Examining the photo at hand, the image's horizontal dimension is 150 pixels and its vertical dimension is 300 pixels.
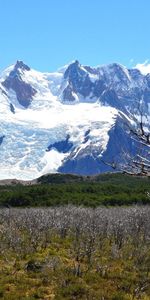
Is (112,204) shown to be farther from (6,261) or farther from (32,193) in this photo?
(6,261)

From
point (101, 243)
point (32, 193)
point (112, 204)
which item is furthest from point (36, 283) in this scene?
point (32, 193)

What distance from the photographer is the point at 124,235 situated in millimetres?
56969

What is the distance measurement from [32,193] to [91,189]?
19.4 metres

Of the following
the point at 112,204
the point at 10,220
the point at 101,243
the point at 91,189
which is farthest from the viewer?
the point at 91,189

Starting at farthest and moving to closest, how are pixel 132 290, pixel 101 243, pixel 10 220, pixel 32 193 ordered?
pixel 32 193
pixel 10 220
pixel 101 243
pixel 132 290

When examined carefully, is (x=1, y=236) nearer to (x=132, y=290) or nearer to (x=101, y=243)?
(x=101, y=243)

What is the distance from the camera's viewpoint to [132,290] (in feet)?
109

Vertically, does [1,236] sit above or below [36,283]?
above

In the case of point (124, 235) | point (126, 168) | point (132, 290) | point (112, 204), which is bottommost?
point (132, 290)

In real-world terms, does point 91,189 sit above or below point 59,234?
above

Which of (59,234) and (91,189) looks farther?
(91,189)

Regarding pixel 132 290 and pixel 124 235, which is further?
pixel 124 235

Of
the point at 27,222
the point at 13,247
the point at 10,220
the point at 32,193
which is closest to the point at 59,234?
the point at 27,222

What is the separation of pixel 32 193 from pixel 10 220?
7082cm
